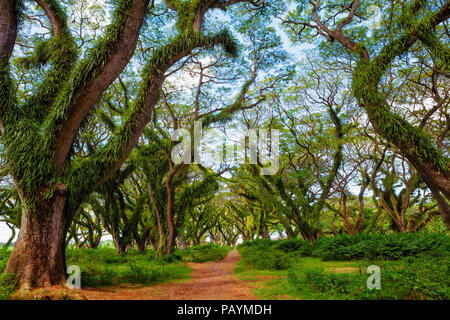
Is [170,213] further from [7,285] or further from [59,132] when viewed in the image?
[7,285]

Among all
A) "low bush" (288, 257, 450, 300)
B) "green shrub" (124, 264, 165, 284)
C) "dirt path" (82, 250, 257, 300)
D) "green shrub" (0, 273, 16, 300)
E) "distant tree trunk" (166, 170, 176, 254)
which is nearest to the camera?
"low bush" (288, 257, 450, 300)

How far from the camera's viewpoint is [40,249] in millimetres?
4664

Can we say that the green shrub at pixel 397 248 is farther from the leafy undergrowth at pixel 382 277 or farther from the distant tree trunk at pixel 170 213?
the distant tree trunk at pixel 170 213

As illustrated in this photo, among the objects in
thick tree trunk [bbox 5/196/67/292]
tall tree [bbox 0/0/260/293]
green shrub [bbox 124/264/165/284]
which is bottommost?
green shrub [bbox 124/264/165/284]

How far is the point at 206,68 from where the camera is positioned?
1134cm

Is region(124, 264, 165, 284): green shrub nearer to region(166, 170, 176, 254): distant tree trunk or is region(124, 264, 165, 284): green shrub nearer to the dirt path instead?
the dirt path

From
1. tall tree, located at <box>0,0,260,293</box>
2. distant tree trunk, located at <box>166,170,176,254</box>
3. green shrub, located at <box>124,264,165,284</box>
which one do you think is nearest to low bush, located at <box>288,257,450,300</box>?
green shrub, located at <box>124,264,165,284</box>

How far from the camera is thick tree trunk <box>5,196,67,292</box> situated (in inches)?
176

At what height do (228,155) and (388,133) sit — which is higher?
(228,155)

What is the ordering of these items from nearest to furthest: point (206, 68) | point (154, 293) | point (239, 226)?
point (154, 293), point (206, 68), point (239, 226)

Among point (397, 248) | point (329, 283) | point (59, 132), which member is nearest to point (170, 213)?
point (59, 132)
